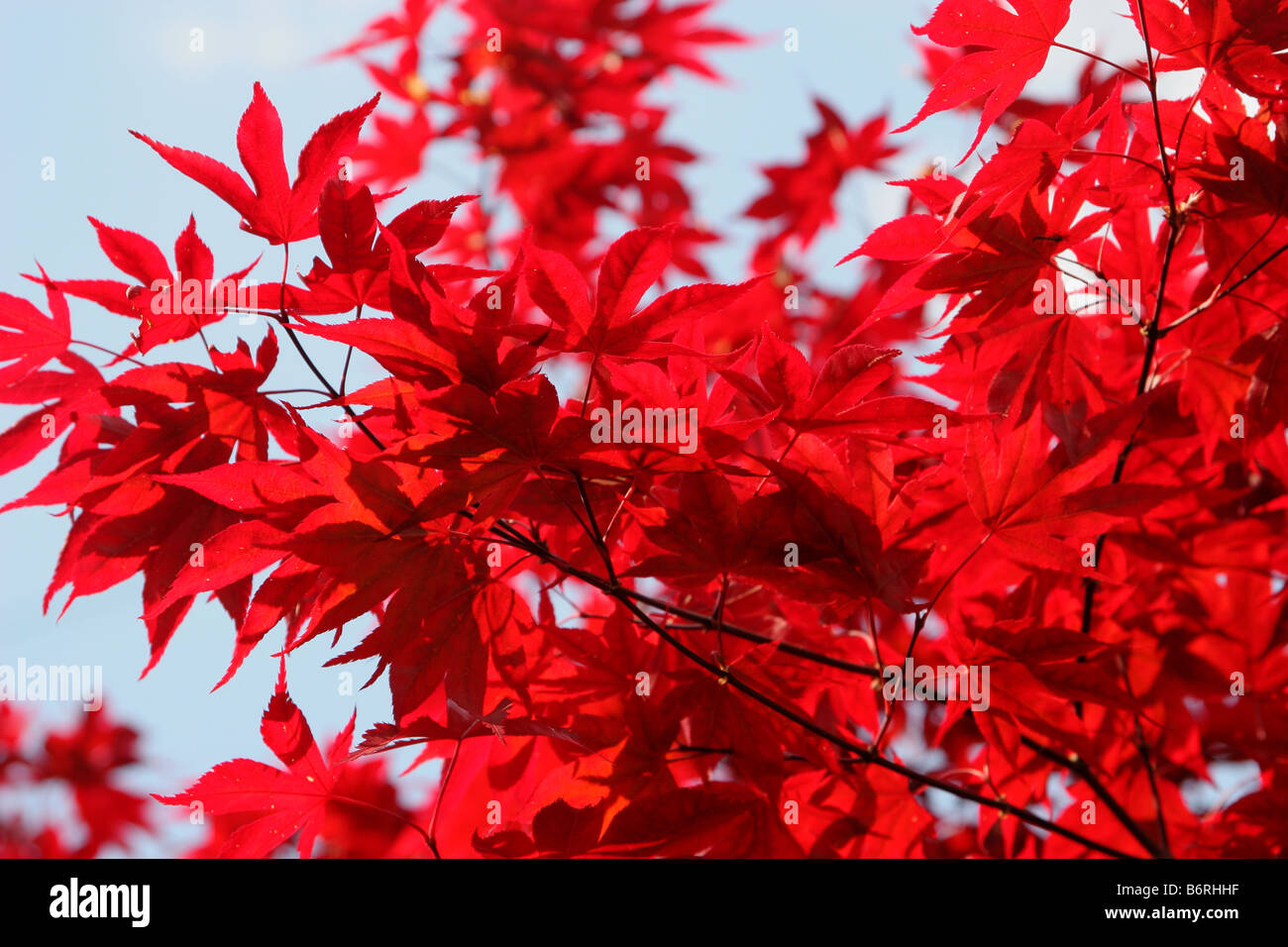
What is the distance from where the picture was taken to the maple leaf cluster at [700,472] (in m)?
0.78

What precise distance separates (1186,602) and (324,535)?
1110 mm

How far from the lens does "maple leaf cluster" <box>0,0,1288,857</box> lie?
2.56 feet

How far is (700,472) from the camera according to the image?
2.63 ft

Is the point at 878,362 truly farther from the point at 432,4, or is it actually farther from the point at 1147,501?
the point at 432,4

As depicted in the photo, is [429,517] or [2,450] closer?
[429,517]

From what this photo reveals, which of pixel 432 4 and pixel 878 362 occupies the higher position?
pixel 432 4

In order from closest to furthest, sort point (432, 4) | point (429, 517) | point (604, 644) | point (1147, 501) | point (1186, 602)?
point (429, 517)
point (1147, 501)
point (604, 644)
point (1186, 602)
point (432, 4)

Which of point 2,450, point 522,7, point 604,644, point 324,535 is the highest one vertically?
point 522,7

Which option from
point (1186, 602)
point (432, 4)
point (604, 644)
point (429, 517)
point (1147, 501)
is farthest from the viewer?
point (432, 4)

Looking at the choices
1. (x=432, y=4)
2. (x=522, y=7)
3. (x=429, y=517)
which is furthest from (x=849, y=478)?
(x=432, y=4)

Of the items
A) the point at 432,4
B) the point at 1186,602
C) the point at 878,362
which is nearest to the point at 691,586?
the point at 878,362

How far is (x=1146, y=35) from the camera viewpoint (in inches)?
34.6
